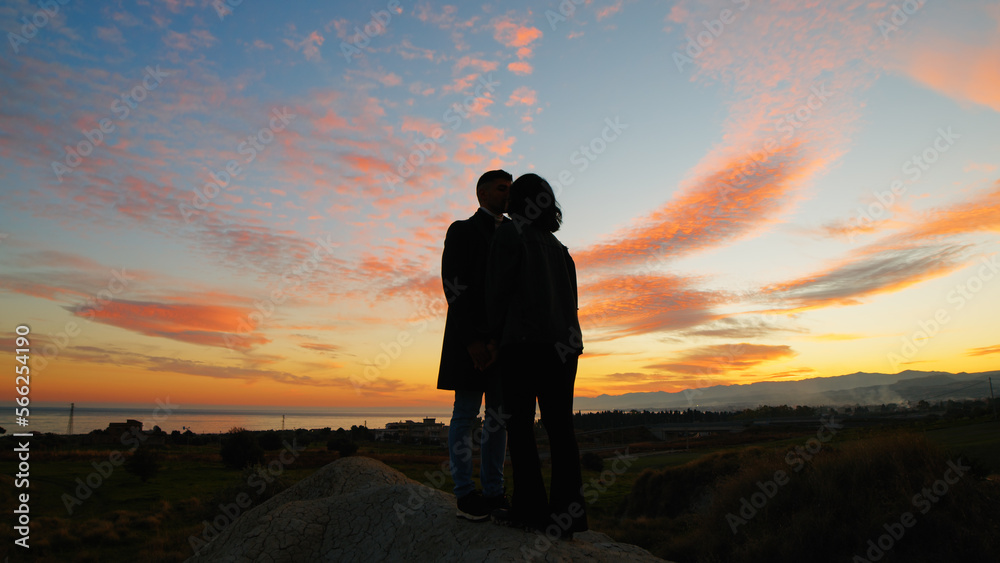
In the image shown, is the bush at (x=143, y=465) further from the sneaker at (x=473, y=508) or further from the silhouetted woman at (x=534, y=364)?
the silhouetted woman at (x=534, y=364)

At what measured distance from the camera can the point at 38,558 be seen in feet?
41.5

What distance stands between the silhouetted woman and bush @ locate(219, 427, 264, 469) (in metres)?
38.8

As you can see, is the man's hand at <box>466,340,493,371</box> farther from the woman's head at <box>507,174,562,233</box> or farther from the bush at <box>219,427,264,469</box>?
the bush at <box>219,427,264,469</box>

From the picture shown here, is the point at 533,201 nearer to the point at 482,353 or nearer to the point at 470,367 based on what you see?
the point at 482,353

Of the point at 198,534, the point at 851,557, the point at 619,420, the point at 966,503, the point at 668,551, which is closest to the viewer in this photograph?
the point at 966,503

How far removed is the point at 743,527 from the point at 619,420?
4417 inches

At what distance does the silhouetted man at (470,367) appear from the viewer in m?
3.66

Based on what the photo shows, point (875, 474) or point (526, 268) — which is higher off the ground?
point (526, 268)

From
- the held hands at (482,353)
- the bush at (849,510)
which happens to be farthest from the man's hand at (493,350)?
the bush at (849,510)

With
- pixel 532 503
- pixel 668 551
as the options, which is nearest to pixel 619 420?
pixel 668 551

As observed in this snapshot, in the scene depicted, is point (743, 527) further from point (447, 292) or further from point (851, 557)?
point (447, 292)

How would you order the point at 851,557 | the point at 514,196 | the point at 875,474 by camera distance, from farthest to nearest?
the point at 875,474, the point at 851,557, the point at 514,196

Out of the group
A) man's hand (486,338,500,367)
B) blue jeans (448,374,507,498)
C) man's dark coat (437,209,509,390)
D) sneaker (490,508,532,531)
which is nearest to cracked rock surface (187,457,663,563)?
sneaker (490,508,532,531)

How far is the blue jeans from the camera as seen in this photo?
3.71 metres
